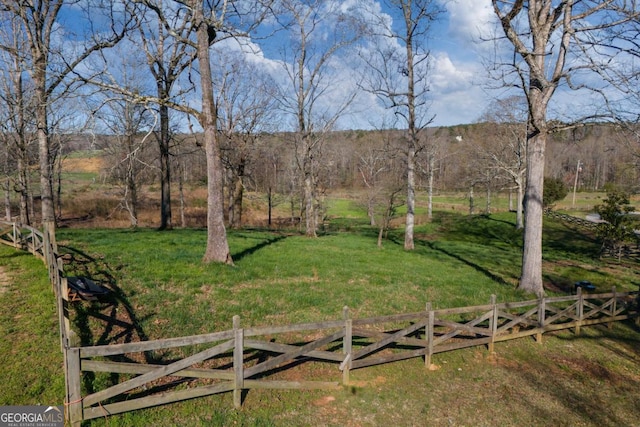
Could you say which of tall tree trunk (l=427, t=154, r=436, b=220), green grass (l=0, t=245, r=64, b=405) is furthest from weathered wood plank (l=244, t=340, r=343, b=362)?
tall tree trunk (l=427, t=154, r=436, b=220)

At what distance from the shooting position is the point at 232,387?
6445mm

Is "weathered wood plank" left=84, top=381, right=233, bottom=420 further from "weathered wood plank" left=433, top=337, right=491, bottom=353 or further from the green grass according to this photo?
"weathered wood plank" left=433, top=337, right=491, bottom=353

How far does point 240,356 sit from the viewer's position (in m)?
6.43

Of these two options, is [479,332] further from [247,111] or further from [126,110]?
[126,110]

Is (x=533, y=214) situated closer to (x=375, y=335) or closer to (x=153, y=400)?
(x=375, y=335)

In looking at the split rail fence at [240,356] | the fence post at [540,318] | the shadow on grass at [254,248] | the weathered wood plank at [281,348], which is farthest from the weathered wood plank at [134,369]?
the fence post at [540,318]

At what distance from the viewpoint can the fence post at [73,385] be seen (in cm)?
527

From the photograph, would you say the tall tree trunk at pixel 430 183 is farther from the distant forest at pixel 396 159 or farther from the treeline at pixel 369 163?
the treeline at pixel 369 163

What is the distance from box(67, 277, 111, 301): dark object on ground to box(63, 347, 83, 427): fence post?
143 inches

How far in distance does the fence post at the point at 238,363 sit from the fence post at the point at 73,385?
2271 mm

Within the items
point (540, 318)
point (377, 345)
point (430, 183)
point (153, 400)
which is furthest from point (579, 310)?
point (430, 183)

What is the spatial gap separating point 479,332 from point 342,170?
100 meters

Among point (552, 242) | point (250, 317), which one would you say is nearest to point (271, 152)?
point (552, 242)

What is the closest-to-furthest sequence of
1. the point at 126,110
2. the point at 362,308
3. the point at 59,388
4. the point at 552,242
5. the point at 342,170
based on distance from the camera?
1. the point at 59,388
2. the point at 362,308
3. the point at 126,110
4. the point at 552,242
5. the point at 342,170
